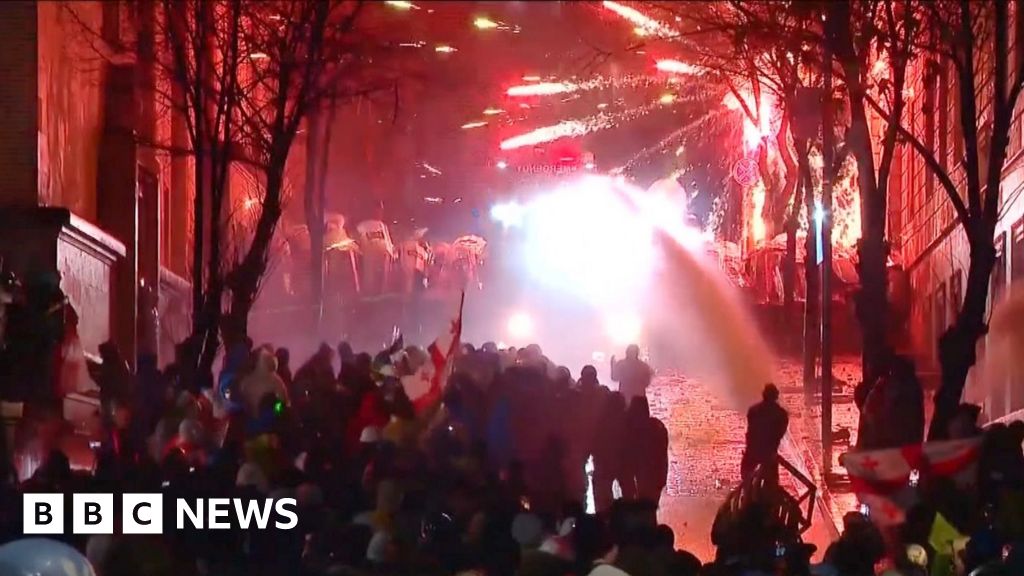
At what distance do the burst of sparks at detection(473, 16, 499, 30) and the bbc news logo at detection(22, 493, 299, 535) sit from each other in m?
11.4

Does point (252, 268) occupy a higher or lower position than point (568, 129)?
lower

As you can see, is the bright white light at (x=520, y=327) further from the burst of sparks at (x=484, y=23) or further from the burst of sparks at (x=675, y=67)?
the burst of sparks at (x=484, y=23)

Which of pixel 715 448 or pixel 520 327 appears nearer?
pixel 715 448

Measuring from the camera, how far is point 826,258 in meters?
17.9

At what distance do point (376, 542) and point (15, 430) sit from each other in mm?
6075

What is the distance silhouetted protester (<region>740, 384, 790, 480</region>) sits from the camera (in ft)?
40.9

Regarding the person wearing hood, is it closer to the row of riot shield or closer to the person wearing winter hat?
the person wearing winter hat

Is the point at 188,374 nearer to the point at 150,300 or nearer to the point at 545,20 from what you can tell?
the point at 545,20

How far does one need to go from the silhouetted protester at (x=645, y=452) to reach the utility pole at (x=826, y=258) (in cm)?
368

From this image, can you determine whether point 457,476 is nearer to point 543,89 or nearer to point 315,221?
point 543,89

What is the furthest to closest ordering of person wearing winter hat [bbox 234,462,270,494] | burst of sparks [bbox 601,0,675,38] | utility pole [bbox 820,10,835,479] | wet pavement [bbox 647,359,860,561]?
burst of sparks [bbox 601,0,675,38]
utility pole [bbox 820,10,835,479]
wet pavement [bbox 647,359,860,561]
person wearing winter hat [bbox 234,462,270,494]

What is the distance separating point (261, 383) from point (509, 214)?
11.3 m

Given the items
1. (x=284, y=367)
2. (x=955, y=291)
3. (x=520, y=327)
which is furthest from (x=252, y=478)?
(x=520, y=327)

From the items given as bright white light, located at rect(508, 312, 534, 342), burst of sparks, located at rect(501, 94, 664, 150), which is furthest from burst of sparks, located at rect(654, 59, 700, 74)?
bright white light, located at rect(508, 312, 534, 342)
